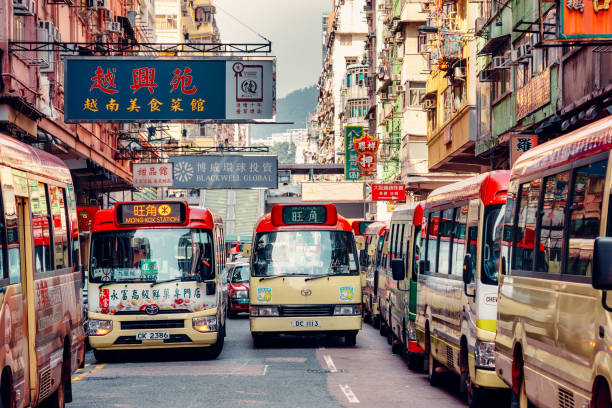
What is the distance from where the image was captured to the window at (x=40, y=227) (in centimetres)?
1022

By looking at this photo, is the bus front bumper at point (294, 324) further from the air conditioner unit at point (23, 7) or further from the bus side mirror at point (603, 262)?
the bus side mirror at point (603, 262)

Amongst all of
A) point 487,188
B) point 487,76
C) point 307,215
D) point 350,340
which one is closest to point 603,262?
point 487,188

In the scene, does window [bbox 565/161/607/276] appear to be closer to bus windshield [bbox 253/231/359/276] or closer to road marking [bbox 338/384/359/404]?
road marking [bbox 338/384/359/404]

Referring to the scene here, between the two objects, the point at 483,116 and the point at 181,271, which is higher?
the point at 483,116

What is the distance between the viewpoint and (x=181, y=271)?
18.2 metres

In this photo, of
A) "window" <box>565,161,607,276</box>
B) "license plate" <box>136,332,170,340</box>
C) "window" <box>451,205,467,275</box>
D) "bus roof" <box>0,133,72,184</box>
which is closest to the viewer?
"window" <box>565,161,607,276</box>

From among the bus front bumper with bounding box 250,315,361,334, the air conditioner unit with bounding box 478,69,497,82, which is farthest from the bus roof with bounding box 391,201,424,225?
the air conditioner unit with bounding box 478,69,497,82

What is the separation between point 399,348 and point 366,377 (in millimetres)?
4415

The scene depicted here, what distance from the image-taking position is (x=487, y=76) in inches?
1168

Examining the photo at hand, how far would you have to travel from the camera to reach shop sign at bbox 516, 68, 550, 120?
922 inches

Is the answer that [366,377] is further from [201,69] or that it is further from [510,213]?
[201,69]

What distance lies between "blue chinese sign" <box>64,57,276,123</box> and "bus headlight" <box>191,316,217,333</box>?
7.09 meters

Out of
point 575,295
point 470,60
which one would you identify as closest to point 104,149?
point 470,60

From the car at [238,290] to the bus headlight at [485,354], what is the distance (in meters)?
19.8
